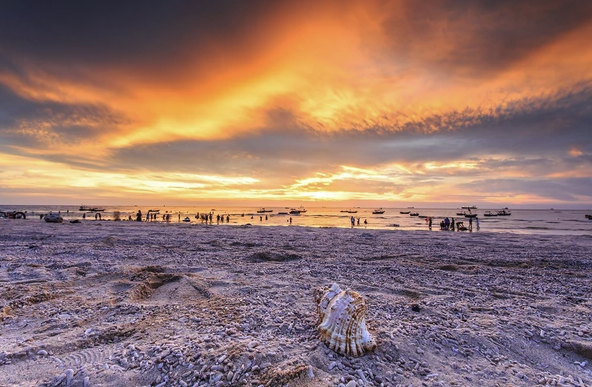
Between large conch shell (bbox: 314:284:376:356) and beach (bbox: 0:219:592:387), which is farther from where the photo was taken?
large conch shell (bbox: 314:284:376:356)

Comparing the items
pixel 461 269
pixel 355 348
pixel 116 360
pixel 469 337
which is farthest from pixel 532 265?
pixel 116 360

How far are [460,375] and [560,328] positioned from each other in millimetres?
2894

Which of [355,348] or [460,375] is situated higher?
[355,348]

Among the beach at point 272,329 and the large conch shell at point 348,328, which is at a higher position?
the large conch shell at point 348,328

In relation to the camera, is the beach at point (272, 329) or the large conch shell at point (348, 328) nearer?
the beach at point (272, 329)

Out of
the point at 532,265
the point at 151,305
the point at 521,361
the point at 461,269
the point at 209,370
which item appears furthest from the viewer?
the point at 532,265

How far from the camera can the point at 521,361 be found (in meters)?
4.18

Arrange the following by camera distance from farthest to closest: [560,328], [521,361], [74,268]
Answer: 1. [74,268]
2. [560,328]
3. [521,361]

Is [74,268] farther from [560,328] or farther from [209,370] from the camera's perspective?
[560,328]

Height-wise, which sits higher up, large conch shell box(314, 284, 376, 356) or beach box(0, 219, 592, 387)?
large conch shell box(314, 284, 376, 356)

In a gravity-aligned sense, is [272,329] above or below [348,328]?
below

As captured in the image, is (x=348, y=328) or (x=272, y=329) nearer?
(x=348, y=328)

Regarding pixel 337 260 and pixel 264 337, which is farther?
pixel 337 260

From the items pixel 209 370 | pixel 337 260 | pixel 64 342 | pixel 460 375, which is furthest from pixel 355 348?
pixel 337 260
